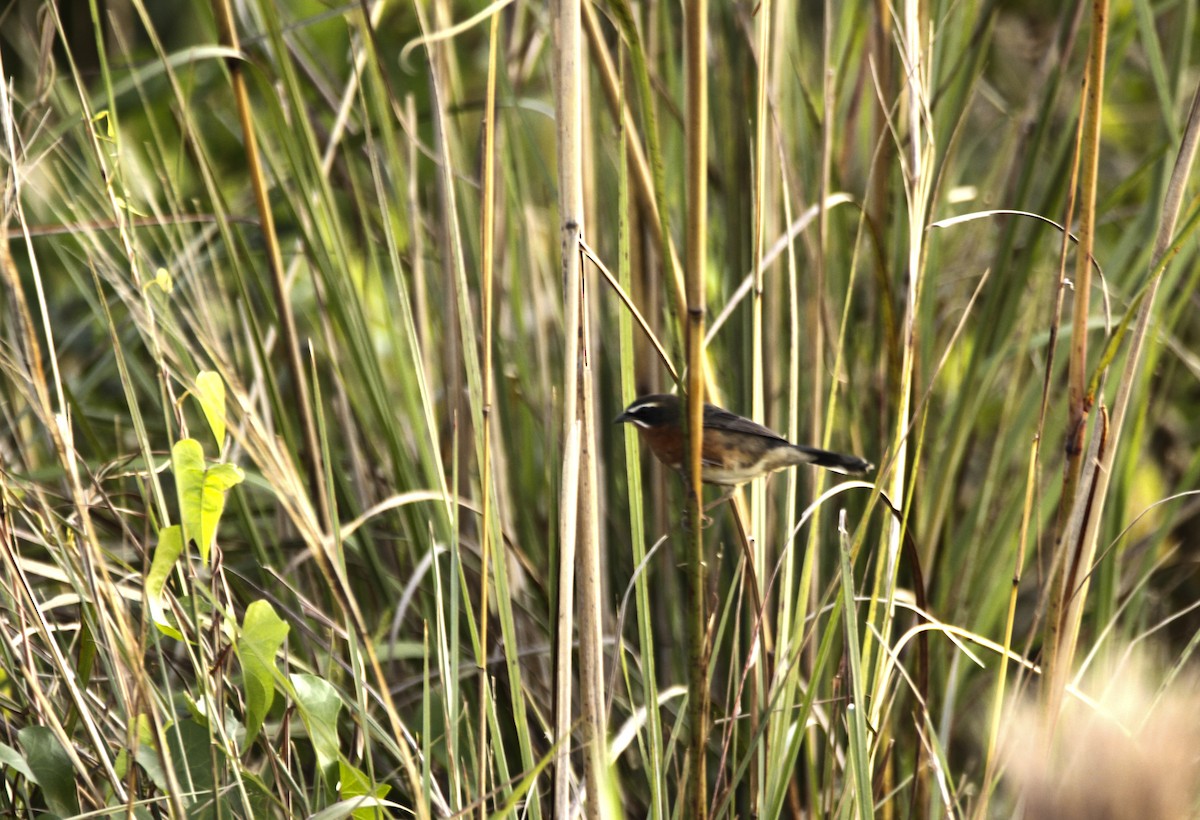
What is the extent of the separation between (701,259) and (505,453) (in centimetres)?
109

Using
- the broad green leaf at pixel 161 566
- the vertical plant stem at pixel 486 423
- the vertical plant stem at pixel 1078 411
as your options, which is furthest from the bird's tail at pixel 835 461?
the broad green leaf at pixel 161 566

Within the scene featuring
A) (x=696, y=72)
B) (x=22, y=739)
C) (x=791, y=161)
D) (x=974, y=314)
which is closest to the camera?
(x=696, y=72)

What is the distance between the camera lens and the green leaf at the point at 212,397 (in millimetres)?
1062

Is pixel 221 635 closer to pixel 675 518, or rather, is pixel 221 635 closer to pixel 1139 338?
pixel 675 518

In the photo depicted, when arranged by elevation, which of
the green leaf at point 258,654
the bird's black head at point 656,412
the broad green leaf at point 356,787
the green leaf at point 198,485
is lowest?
the broad green leaf at point 356,787

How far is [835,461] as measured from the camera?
1.59 m

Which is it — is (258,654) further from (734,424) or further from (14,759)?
(734,424)

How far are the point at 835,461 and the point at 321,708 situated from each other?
78 cm

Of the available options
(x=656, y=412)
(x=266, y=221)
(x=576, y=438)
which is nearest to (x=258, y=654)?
(x=576, y=438)

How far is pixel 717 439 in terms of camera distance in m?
1.83

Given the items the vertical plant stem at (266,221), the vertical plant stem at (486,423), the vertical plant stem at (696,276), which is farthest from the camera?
the vertical plant stem at (266,221)

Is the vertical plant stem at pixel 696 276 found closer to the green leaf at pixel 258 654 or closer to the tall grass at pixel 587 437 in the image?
the tall grass at pixel 587 437

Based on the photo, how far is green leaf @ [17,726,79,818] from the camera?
3.76 feet

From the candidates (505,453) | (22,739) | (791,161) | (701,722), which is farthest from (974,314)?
(22,739)
